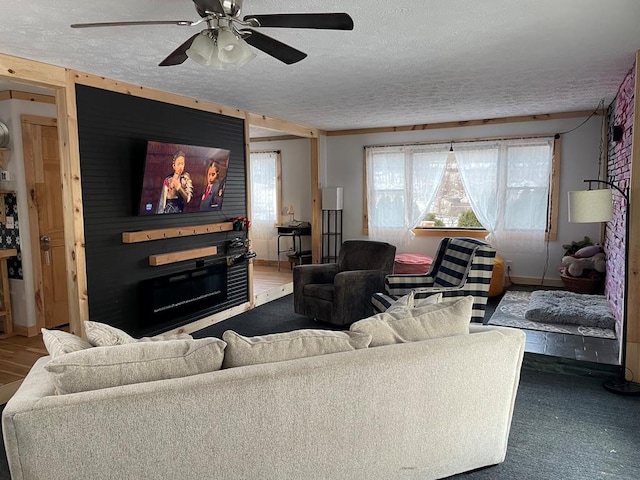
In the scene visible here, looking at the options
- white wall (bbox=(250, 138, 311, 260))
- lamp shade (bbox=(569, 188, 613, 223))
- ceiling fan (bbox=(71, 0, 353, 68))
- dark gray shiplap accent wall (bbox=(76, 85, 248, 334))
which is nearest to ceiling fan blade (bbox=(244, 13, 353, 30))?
ceiling fan (bbox=(71, 0, 353, 68))

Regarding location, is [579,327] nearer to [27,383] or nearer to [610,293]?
[610,293]

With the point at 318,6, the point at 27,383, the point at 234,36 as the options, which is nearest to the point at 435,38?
the point at 318,6

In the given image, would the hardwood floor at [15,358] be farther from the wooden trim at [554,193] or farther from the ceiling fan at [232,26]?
the wooden trim at [554,193]

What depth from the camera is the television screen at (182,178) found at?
4012 millimetres

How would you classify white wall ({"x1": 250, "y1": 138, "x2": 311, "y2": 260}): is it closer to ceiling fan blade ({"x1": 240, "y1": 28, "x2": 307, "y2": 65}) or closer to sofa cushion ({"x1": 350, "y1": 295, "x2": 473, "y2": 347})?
ceiling fan blade ({"x1": 240, "y1": 28, "x2": 307, "y2": 65})

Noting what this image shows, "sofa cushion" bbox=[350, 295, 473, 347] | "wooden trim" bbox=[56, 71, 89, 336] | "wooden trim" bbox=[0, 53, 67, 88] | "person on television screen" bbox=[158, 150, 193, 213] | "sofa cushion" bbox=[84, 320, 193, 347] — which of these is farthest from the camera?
"person on television screen" bbox=[158, 150, 193, 213]

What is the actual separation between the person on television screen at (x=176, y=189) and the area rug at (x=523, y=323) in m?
3.18

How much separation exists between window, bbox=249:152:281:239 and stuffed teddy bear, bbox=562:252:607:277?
4687mm

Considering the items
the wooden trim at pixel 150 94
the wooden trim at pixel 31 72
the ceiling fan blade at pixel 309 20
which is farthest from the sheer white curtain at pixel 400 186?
the ceiling fan blade at pixel 309 20

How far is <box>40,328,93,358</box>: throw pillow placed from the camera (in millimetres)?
1843

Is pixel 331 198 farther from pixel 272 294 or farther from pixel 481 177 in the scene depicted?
pixel 481 177

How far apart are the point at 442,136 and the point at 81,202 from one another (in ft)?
16.3

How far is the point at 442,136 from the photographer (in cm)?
673

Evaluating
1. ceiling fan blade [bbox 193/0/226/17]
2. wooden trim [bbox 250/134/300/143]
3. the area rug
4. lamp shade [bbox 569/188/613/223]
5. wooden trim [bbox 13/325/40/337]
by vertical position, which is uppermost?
wooden trim [bbox 250/134/300/143]
